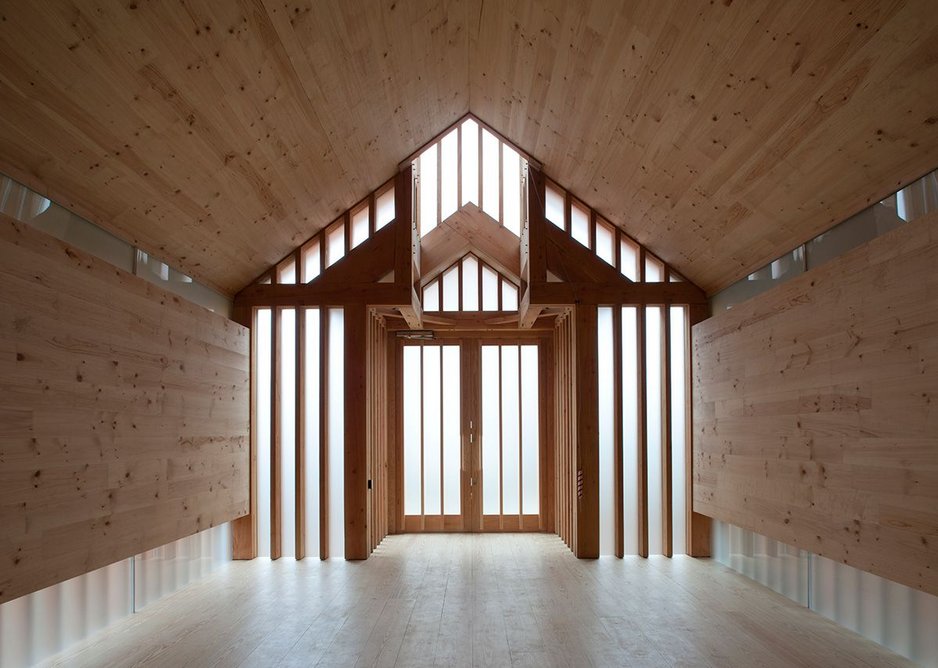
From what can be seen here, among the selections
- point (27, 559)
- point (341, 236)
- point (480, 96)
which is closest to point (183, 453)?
point (27, 559)

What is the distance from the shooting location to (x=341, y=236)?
26.9 feet

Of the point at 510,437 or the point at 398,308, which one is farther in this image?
the point at 510,437

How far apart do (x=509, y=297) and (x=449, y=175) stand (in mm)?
1666

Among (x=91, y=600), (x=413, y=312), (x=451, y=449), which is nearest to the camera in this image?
(x=91, y=600)

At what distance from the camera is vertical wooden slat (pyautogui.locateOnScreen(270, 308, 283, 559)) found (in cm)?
780

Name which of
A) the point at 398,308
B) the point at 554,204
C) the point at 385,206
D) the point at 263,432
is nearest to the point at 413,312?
the point at 398,308

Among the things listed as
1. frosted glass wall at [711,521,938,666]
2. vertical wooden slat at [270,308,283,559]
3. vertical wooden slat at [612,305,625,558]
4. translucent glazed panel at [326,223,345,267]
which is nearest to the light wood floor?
frosted glass wall at [711,521,938,666]

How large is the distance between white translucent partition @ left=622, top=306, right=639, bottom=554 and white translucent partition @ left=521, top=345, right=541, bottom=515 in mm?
2193

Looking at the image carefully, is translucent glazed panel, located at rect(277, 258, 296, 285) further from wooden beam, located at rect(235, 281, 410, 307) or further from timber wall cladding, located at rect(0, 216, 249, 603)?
timber wall cladding, located at rect(0, 216, 249, 603)

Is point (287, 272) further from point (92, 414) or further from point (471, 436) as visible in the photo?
point (92, 414)

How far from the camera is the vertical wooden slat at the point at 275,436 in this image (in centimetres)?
780

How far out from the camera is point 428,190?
883cm

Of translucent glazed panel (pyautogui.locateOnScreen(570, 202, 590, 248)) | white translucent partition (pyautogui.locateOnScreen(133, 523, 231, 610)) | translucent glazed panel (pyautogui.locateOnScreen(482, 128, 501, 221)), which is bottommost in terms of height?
white translucent partition (pyautogui.locateOnScreen(133, 523, 231, 610))

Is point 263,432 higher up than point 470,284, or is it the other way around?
point 470,284
